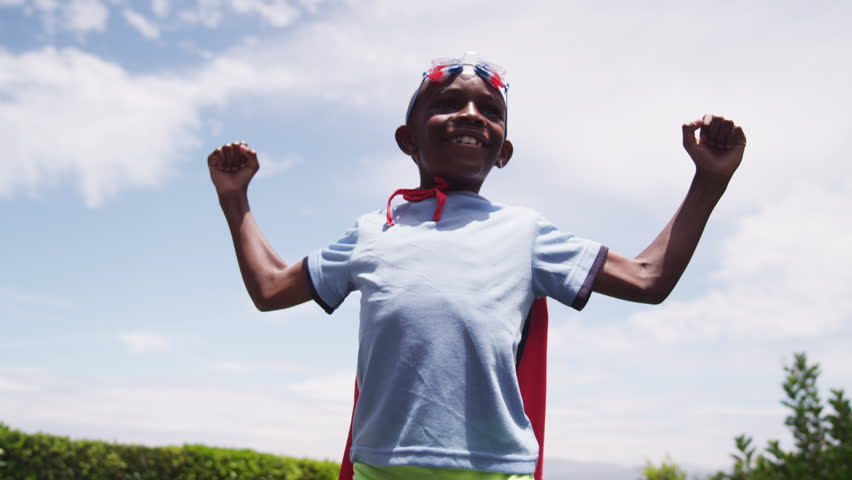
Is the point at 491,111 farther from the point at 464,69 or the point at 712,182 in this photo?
the point at 712,182

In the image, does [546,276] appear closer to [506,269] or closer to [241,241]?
[506,269]

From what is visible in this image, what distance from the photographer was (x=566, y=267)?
2.66 m

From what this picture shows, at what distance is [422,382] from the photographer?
241 centimetres

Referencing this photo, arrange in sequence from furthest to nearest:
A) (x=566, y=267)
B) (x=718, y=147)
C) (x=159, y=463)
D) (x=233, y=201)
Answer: (x=159, y=463)
(x=233, y=201)
(x=718, y=147)
(x=566, y=267)

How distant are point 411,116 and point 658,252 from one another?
1.18 metres

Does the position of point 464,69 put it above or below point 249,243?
above

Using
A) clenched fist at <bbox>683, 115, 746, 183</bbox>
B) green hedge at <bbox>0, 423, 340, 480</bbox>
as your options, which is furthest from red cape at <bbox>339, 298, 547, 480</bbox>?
green hedge at <bbox>0, 423, 340, 480</bbox>

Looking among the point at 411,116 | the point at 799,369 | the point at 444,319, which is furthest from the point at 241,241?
the point at 799,369

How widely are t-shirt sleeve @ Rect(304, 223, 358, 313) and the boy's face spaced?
1.46ft

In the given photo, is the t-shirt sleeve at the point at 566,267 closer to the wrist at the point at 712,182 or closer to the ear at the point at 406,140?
the wrist at the point at 712,182

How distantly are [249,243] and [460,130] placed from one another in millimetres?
980

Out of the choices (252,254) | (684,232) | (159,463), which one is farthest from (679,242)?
(159,463)

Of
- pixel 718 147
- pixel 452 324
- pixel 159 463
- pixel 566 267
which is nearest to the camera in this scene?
pixel 452 324

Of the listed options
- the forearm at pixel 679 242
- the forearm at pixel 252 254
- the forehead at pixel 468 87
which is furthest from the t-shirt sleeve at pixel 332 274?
the forearm at pixel 679 242
